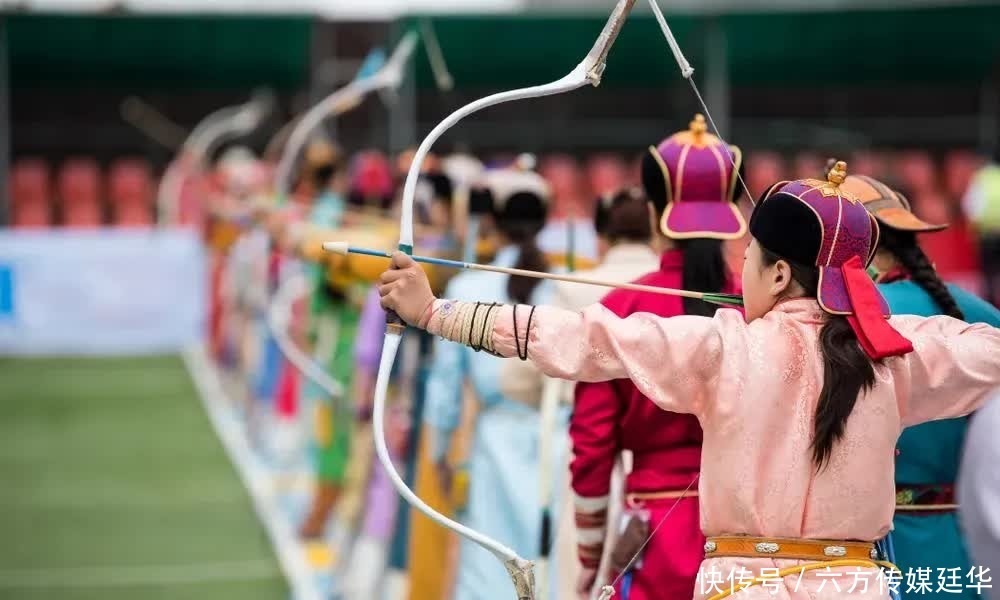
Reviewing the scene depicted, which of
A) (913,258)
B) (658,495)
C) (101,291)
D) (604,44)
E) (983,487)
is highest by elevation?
(604,44)

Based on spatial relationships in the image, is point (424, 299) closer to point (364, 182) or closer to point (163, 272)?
point (364, 182)

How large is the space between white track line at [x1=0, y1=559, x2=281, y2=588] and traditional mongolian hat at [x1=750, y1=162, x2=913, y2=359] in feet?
12.3

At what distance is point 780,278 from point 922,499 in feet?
2.69

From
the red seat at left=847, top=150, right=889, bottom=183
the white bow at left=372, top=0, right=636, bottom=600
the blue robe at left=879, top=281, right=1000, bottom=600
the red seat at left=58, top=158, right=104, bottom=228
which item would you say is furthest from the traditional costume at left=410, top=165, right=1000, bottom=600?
the red seat at left=58, top=158, right=104, bottom=228

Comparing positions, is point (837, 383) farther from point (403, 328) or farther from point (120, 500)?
point (120, 500)

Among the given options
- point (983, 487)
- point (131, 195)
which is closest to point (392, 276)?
point (983, 487)

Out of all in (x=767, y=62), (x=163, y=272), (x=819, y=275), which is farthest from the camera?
(x=767, y=62)

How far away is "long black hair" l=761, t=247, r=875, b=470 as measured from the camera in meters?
1.99

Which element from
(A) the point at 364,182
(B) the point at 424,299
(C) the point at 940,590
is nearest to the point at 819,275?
(B) the point at 424,299

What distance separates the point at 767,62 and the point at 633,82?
134 cm

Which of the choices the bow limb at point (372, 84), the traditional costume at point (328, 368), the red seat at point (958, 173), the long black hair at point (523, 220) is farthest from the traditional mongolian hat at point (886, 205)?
the red seat at point (958, 173)

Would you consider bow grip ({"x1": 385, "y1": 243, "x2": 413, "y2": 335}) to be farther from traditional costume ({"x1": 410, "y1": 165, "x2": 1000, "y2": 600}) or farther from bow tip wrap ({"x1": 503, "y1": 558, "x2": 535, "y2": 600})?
bow tip wrap ({"x1": 503, "y1": 558, "x2": 535, "y2": 600})

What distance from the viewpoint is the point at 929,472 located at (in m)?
2.68

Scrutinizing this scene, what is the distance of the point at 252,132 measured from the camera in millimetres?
14070
